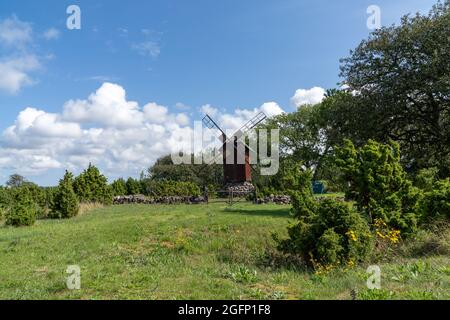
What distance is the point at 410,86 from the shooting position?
794 inches

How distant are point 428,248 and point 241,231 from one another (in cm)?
625

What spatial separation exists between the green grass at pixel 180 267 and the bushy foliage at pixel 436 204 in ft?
9.52

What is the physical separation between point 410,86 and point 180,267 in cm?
1572

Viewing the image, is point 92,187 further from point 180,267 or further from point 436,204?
point 436,204

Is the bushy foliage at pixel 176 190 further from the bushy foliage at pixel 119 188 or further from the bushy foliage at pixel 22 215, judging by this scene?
the bushy foliage at pixel 22 215

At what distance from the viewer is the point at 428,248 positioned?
10297 millimetres

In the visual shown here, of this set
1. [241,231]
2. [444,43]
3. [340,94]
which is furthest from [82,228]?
[444,43]

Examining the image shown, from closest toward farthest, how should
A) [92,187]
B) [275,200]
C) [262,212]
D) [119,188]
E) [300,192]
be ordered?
[300,192] → [262,212] → [275,200] → [92,187] → [119,188]

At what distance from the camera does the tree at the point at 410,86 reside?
1973cm

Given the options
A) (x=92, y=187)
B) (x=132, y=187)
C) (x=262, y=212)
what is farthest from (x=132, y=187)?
(x=262, y=212)

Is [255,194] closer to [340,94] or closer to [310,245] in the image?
[340,94]

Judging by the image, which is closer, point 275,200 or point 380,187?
point 380,187

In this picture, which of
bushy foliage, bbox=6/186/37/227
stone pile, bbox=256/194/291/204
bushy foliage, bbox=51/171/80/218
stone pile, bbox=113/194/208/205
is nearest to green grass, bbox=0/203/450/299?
bushy foliage, bbox=6/186/37/227

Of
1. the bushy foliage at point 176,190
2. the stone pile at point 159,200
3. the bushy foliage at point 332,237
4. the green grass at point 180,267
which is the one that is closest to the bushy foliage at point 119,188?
the stone pile at point 159,200
